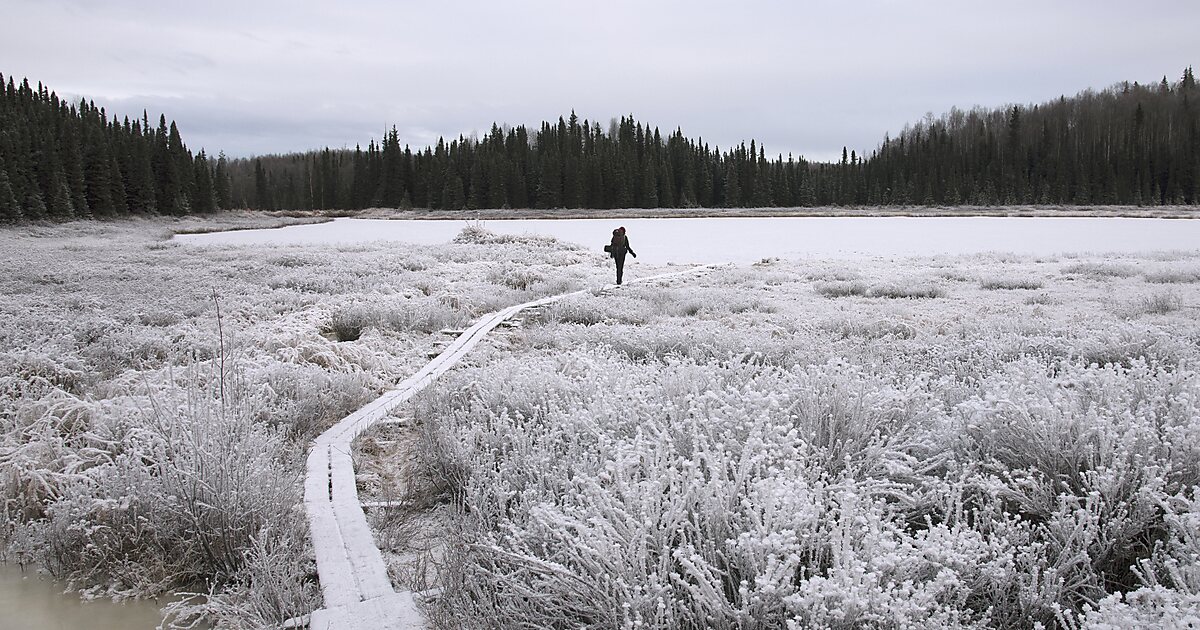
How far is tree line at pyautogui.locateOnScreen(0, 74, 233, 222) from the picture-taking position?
5819cm

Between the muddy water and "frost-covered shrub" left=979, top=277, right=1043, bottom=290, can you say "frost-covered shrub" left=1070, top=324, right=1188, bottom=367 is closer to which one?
the muddy water

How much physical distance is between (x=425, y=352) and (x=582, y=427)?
20.3ft

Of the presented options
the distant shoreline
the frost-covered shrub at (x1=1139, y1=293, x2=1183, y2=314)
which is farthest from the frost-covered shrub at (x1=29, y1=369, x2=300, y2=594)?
the distant shoreline

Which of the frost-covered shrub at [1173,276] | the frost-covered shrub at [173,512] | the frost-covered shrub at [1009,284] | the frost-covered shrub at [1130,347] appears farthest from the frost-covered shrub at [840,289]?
the frost-covered shrub at [173,512]

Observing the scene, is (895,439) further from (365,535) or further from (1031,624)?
(365,535)

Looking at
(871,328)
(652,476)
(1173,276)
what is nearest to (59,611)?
(652,476)

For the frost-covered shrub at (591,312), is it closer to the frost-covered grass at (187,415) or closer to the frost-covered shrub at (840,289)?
the frost-covered grass at (187,415)

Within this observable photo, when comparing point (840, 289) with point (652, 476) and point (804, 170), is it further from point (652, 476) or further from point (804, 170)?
point (804, 170)

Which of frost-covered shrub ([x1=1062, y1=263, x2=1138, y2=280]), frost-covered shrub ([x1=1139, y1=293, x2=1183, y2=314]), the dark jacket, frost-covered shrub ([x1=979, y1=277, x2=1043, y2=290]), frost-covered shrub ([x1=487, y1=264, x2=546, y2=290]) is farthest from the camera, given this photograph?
frost-covered shrub ([x1=487, y1=264, x2=546, y2=290])

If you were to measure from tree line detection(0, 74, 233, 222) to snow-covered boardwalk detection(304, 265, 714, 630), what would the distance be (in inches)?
2536

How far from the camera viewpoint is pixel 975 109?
474ft

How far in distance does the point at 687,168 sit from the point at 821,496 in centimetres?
10564

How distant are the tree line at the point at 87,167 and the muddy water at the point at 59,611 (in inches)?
2570

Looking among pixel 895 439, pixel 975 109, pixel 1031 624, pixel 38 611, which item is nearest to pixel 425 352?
pixel 38 611
